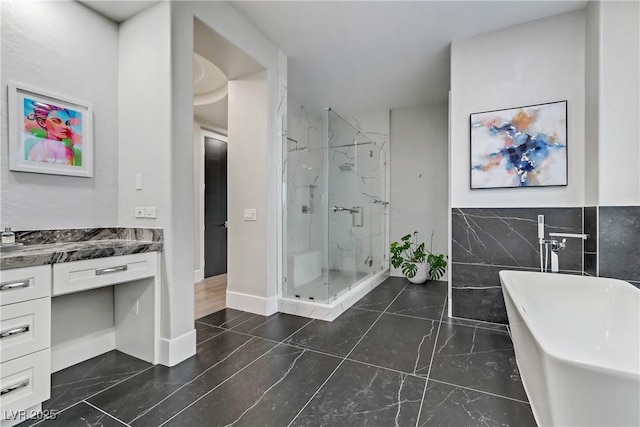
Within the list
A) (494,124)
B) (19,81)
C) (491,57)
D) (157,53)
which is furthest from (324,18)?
(19,81)

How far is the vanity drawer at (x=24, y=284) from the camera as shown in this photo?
1.30m

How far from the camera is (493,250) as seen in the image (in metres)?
2.69

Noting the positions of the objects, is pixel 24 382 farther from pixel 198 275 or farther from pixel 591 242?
pixel 591 242

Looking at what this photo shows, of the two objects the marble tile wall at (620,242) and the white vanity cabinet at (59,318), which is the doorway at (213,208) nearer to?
the white vanity cabinet at (59,318)

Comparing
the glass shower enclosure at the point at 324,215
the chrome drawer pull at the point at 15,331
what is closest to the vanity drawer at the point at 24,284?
the chrome drawer pull at the point at 15,331

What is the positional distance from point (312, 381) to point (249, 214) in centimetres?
174

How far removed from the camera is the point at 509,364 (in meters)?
1.94

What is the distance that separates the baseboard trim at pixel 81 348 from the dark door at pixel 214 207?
2466 millimetres

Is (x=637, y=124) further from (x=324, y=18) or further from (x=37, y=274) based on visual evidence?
(x=37, y=274)

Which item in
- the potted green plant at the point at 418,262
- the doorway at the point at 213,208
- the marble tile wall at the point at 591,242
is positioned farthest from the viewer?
the doorway at the point at 213,208

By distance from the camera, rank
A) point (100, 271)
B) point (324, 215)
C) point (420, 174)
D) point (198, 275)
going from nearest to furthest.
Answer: point (100, 271), point (324, 215), point (198, 275), point (420, 174)

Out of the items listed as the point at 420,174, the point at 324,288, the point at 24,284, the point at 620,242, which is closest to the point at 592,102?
the point at 620,242

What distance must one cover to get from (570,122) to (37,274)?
3868 mm

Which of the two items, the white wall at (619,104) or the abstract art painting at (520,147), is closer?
the white wall at (619,104)
